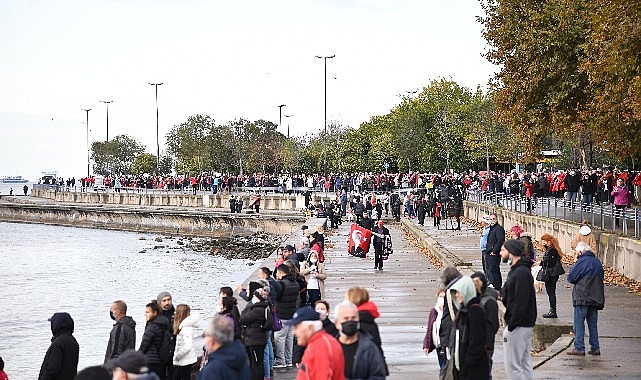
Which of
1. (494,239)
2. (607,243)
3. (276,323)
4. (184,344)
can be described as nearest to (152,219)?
(607,243)

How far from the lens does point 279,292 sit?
16.0 metres

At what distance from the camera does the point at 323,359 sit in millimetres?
9109

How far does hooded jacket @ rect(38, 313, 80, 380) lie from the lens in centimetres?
1222

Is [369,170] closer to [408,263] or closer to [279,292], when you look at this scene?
[408,263]

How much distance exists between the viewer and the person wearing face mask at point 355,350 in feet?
30.9

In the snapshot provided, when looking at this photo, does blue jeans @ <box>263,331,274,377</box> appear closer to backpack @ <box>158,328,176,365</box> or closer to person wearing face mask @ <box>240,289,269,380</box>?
person wearing face mask @ <box>240,289,269,380</box>

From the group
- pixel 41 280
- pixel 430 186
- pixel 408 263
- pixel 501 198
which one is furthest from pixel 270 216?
pixel 408 263

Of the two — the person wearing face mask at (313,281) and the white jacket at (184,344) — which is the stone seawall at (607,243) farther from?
the white jacket at (184,344)

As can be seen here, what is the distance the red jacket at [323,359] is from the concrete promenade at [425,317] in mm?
6225

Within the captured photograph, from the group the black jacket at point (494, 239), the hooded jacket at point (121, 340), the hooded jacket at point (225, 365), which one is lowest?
the hooded jacket at point (121, 340)

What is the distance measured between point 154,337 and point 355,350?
4.45 meters

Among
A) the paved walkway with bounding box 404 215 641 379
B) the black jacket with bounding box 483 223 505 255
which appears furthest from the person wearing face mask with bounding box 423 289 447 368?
the black jacket with bounding box 483 223 505 255

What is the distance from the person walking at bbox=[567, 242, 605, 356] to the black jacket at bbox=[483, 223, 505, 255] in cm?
532

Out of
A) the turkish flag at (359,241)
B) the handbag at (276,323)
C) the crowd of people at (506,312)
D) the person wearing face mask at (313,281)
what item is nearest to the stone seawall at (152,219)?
the turkish flag at (359,241)
